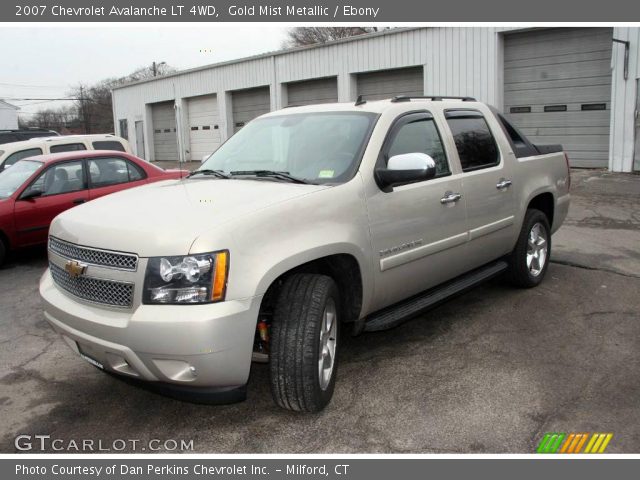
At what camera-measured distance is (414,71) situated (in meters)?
18.4

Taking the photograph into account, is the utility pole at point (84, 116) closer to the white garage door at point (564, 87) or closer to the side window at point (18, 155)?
the white garage door at point (564, 87)

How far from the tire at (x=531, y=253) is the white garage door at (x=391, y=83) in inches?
508

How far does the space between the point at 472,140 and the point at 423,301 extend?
158 centimetres

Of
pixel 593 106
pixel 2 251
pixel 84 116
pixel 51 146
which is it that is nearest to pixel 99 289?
pixel 2 251

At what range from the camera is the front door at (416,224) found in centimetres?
395

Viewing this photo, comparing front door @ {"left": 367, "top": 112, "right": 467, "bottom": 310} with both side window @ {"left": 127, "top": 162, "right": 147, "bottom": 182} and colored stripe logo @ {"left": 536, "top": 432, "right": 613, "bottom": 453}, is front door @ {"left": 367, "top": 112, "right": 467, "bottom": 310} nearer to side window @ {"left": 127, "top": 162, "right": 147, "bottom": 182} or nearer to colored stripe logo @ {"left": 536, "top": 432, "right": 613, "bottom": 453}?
colored stripe logo @ {"left": 536, "top": 432, "right": 613, "bottom": 453}

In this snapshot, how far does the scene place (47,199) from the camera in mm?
8078

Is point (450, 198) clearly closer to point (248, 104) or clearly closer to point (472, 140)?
point (472, 140)

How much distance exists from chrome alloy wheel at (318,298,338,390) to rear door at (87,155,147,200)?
580 cm

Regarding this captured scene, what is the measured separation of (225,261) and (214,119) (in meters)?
24.5

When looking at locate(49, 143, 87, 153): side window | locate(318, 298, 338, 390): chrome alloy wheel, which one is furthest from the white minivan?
locate(318, 298, 338, 390): chrome alloy wheel

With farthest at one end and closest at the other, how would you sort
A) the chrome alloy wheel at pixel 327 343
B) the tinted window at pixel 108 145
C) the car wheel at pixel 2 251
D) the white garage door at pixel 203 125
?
the white garage door at pixel 203 125, the tinted window at pixel 108 145, the car wheel at pixel 2 251, the chrome alloy wheel at pixel 327 343

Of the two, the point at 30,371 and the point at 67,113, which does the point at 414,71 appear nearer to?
the point at 30,371

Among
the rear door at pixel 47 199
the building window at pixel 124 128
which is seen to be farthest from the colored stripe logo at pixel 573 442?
the building window at pixel 124 128
